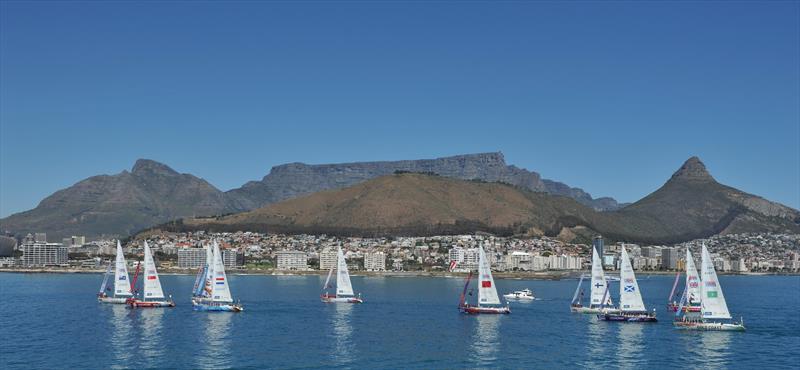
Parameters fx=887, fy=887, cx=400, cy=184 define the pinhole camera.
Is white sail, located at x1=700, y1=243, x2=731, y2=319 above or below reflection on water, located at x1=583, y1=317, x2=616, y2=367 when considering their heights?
above

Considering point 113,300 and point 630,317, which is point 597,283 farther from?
point 113,300

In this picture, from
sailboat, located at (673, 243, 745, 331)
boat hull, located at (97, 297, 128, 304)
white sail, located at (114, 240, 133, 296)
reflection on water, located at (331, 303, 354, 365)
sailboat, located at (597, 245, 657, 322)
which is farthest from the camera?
boat hull, located at (97, 297, 128, 304)

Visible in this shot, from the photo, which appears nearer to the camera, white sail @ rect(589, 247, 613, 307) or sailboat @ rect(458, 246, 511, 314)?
sailboat @ rect(458, 246, 511, 314)

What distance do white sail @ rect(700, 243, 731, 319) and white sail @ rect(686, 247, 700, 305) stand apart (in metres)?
4.41

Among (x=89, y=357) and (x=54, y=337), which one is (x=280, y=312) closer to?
(x=54, y=337)

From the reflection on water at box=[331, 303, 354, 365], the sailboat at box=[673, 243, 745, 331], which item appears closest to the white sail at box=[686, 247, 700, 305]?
the sailboat at box=[673, 243, 745, 331]

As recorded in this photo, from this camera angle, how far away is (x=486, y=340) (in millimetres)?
77938

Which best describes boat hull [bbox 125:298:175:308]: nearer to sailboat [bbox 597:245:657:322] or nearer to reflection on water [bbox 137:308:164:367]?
reflection on water [bbox 137:308:164:367]

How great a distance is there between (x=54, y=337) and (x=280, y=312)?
30859 mm

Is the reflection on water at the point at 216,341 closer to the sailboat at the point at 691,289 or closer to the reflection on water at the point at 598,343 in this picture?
the reflection on water at the point at 598,343

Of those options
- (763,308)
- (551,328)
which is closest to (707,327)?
(551,328)

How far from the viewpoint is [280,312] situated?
341ft

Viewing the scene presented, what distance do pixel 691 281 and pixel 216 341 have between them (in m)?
52.6

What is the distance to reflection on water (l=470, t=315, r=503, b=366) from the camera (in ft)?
219
